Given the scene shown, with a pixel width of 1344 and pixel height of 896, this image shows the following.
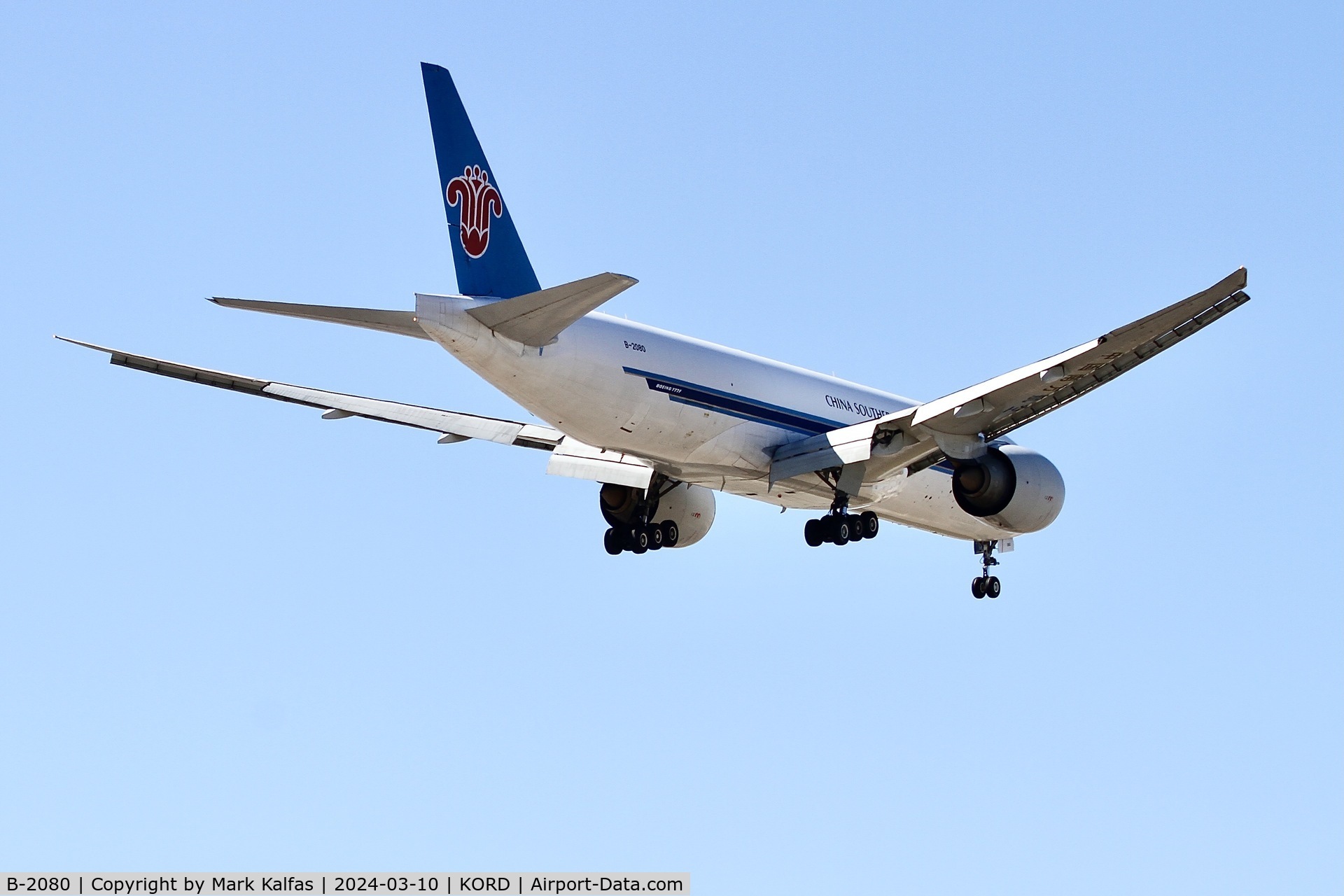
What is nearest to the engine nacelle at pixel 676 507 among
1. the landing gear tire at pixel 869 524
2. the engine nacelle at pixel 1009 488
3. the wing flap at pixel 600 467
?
the wing flap at pixel 600 467

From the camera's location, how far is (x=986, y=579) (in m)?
32.9

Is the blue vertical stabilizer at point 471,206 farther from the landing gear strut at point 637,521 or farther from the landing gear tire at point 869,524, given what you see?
the landing gear tire at point 869,524

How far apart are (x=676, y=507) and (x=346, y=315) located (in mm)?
9835

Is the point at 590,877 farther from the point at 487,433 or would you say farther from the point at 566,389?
the point at 487,433

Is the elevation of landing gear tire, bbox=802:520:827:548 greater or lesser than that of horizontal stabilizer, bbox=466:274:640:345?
lesser

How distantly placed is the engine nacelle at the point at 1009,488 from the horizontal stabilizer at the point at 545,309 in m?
8.33

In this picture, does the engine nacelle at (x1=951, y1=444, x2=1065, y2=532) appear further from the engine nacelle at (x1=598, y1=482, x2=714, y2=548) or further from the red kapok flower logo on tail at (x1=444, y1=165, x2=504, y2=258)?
the red kapok flower logo on tail at (x1=444, y1=165, x2=504, y2=258)

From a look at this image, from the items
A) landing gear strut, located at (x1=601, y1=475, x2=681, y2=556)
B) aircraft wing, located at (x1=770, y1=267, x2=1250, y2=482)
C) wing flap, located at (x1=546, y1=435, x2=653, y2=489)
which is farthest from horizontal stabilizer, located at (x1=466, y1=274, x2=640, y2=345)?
landing gear strut, located at (x1=601, y1=475, x2=681, y2=556)

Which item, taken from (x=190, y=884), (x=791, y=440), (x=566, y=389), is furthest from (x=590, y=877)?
(x=791, y=440)

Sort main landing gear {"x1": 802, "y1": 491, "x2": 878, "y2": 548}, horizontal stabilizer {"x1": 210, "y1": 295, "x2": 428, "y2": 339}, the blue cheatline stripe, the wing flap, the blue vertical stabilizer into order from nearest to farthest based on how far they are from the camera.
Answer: horizontal stabilizer {"x1": 210, "y1": 295, "x2": 428, "y2": 339} < the blue vertical stabilizer < the blue cheatline stripe < main landing gear {"x1": 802, "y1": 491, "x2": 878, "y2": 548} < the wing flap

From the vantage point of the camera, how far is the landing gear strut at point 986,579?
32.9m

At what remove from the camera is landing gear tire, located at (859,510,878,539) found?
28.3 meters

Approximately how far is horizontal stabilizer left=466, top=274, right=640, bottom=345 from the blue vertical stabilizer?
3.31 feet

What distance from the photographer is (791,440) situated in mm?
28531
